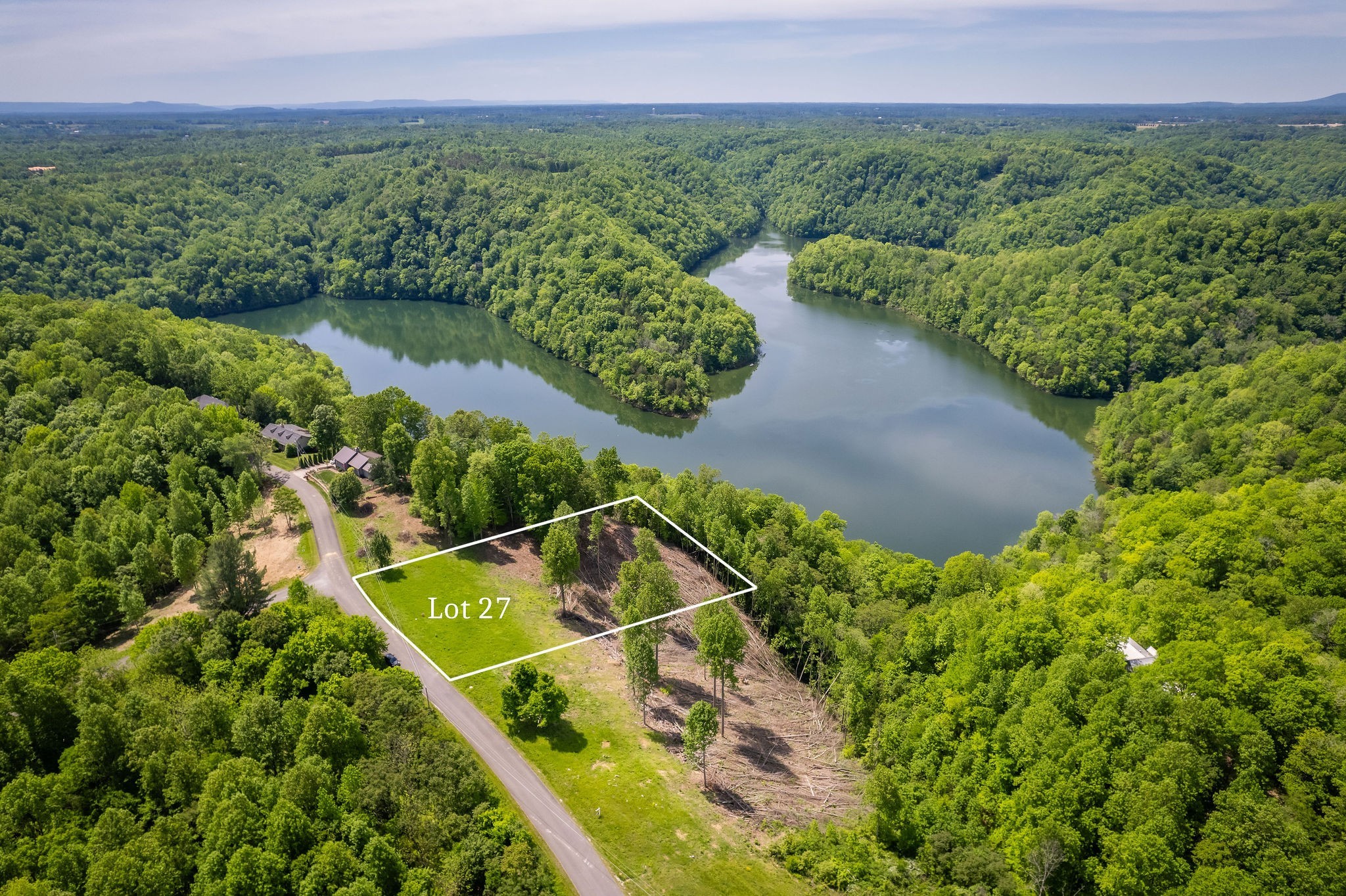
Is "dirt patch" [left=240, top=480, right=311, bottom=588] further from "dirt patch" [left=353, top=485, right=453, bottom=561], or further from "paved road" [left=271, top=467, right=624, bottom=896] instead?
"dirt patch" [left=353, top=485, right=453, bottom=561]

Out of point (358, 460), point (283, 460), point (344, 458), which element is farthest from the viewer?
point (283, 460)

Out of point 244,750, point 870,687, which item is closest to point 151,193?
point 244,750

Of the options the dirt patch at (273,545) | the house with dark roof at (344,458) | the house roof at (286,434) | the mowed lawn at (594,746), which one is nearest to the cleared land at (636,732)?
the mowed lawn at (594,746)

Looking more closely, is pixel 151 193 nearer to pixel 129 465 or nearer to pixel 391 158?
pixel 391 158

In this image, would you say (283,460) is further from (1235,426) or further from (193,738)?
(1235,426)

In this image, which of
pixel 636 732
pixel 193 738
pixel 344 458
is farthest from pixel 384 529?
pixel 636 732

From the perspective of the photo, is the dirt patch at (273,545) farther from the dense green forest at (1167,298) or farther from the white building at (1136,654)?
the dense green forest at (1167,298)

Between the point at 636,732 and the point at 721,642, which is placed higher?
the point at 721,642

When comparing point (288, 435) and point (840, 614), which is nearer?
point (840, 614)
